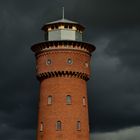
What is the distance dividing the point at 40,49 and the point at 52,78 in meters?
3.70

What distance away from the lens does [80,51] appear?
49.3 m

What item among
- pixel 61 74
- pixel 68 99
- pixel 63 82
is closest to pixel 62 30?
pixel 61 74

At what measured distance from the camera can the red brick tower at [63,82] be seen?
47.2 meters

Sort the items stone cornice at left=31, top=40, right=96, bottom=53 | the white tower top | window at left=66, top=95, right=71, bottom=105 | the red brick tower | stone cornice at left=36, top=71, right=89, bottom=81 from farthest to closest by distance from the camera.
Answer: the white tower top, stone cornice at left=31, top=40, right=96, bottom=53, stone cornice at left=36, top=71, right=89, bottom=81, window at left=66, top=95, right=71, bottom=105, the red brick tower

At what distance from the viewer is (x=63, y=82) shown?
48.1 m

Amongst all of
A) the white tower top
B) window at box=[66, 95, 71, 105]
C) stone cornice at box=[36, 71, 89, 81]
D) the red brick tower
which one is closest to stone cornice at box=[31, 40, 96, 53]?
the red brick tower

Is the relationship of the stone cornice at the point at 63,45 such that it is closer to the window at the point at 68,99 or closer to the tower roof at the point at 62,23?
the tower roof at the point at 62,23

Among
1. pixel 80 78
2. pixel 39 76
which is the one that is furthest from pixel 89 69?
pixel 39 76

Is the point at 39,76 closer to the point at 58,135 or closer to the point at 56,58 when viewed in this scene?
the point at 56,58

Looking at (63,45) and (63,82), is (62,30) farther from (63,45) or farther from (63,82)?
(63,82)

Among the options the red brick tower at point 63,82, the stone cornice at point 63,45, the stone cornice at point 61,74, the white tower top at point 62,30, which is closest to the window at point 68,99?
the red brick tower at point 63,82

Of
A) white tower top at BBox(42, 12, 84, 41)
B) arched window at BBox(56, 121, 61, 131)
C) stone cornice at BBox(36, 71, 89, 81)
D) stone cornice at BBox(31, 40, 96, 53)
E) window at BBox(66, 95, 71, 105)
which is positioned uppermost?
white tower top at BBox(42, 12, 84, 41)

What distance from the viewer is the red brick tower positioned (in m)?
47.2

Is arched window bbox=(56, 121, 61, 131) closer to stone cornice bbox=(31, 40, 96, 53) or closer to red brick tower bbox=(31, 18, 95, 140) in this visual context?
red brick tower bbox=(31, 18, 95, 140)
